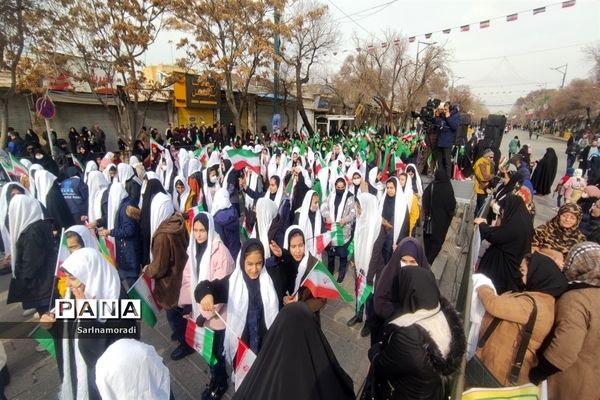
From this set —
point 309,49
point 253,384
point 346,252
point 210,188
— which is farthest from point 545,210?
point 309,49

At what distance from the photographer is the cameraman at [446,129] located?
6734mm

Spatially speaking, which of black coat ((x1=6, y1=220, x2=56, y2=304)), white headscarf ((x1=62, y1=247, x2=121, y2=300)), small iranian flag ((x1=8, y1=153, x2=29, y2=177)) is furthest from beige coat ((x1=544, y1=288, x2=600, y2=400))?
small iranian flag ((x1=8, y1=153, x2=29, y2=177))

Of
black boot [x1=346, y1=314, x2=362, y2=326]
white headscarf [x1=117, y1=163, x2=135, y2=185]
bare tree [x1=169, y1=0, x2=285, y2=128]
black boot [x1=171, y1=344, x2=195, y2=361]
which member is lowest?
black boot [x1=171, y1=344, x2=195, y2=361]

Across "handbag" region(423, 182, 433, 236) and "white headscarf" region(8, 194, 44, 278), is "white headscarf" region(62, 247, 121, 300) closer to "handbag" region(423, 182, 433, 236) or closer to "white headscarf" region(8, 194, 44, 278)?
"white headscarf" region(8, 194, 44, 278)

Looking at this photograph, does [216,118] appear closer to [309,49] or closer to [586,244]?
[309,49]

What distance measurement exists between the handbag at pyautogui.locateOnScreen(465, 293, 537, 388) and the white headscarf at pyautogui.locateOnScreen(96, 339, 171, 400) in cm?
212

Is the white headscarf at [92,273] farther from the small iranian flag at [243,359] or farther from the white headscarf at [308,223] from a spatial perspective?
the white headscarf at [308,223]

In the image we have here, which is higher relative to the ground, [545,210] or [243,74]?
[243,74]

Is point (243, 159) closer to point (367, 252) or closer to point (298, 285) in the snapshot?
point (367, 252)

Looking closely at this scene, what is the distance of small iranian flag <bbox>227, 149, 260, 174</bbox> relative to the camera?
23.1ft

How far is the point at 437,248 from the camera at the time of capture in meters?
4.80

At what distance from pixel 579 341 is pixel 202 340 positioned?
2.62 m

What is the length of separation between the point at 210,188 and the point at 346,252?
323 cm

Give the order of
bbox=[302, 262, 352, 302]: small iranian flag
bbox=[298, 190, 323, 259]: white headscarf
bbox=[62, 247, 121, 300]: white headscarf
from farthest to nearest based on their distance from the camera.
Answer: bbox=[298, 190, 323, 259]: white headscarf, bbox=[302, 262, 352, 302]: small iranian flag, bbox=[62, 247, 121, 300]: white headscarf
